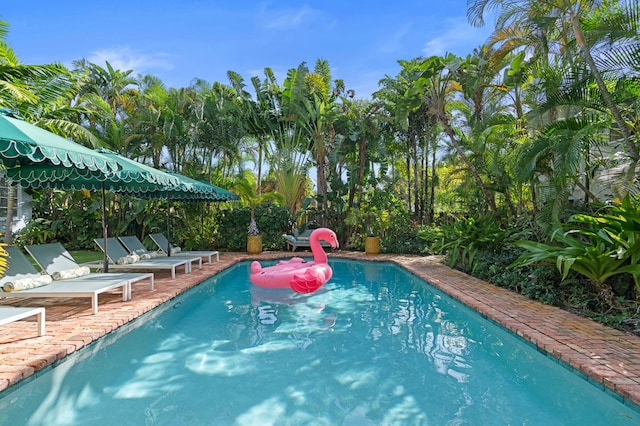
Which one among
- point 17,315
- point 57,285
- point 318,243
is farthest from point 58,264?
point 318,243

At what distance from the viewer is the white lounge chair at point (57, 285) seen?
5.30 meters

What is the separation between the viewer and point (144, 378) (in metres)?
3.91

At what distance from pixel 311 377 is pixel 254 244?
34.1 feet

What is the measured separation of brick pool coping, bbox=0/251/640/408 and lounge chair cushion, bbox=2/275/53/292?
439mm

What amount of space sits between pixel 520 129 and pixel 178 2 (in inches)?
330

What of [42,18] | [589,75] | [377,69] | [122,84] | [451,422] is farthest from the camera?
[122,84]

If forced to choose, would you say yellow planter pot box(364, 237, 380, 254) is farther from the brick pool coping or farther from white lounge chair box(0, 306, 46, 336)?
white lounge chair box(0, 306, 46, 336)

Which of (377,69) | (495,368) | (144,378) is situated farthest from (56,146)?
(377,69)

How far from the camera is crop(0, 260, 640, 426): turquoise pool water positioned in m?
3.20

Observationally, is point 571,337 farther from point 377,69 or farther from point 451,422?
point 377,69

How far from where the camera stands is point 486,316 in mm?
5707

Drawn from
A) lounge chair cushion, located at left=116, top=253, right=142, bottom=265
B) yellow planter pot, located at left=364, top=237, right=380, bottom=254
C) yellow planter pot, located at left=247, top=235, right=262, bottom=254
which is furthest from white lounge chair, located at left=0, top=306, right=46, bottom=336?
yellow planter pot, located at left=364, top=237, right=380, bottom=254

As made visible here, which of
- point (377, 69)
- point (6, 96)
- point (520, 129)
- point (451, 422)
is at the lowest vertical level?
point (451, 422)

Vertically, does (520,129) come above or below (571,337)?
above
